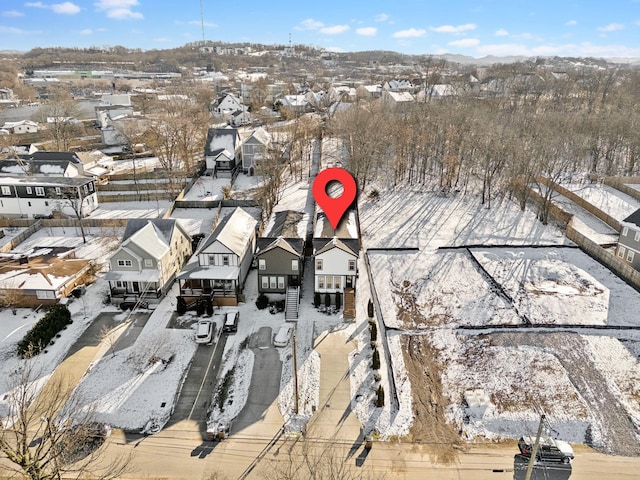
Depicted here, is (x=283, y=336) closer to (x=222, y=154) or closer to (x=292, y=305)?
(x=292, y=305)

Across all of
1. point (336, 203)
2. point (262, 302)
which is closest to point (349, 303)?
point (262, 302)

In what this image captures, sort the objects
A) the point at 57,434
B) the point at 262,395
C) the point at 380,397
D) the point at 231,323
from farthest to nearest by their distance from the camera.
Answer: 1. the point at 231,323
2. the point at 262,395
3. the point at 380,397
4. the point at 57,434

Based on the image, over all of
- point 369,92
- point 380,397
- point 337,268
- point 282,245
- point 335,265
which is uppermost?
point 369,92

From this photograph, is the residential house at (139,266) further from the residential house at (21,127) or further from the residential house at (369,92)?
the residential house at (369,92)

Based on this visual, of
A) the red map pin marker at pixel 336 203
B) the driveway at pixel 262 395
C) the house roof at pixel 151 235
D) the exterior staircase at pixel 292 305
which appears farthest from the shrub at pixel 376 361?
the house roof at pixel 151 235

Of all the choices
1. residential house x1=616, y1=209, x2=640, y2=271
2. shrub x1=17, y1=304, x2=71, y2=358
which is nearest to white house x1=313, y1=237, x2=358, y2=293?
shrub x1=17, y1=304, x2=71, y2=358

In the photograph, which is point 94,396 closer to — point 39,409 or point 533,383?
point 39,409

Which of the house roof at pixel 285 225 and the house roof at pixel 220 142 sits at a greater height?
the house roof at pixel 220 142
